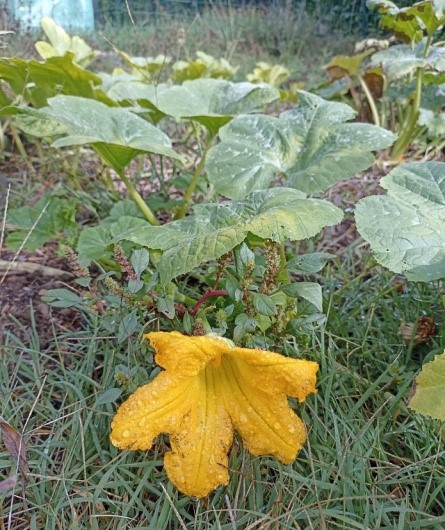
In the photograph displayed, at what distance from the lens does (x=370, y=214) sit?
1.38 meters

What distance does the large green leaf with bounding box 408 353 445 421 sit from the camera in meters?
1.08

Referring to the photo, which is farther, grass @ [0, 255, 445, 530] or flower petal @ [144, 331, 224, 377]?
grass @ [0, 255, 445, 530]

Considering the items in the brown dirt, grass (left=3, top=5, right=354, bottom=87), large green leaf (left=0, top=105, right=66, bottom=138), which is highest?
large green leaf (left=0, top=105, right=66, bottom=138)

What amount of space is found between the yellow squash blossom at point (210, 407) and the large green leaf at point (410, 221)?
1.27 ft

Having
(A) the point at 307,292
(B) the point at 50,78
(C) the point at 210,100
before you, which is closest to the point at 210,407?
(A) the point at 307,292

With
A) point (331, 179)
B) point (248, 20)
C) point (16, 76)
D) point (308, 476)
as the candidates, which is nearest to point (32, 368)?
point (308, 476)

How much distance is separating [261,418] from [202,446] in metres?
0.12

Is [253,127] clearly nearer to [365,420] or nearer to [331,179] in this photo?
[331,179]

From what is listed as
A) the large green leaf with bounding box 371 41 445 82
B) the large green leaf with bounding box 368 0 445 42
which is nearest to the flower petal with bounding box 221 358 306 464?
the large green leaf with bounding box 371 41 445 82

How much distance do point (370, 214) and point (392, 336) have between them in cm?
37

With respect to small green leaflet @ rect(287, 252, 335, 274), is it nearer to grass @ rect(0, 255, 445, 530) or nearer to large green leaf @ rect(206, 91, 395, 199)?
grass @ rect(0, 255, 445, 530)

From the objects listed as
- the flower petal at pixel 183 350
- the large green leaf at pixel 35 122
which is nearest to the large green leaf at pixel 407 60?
the large green leaf at pixel 35 122

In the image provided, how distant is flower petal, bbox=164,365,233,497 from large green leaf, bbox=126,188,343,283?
25 centimetres

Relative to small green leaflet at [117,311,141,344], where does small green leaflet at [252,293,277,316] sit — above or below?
above
